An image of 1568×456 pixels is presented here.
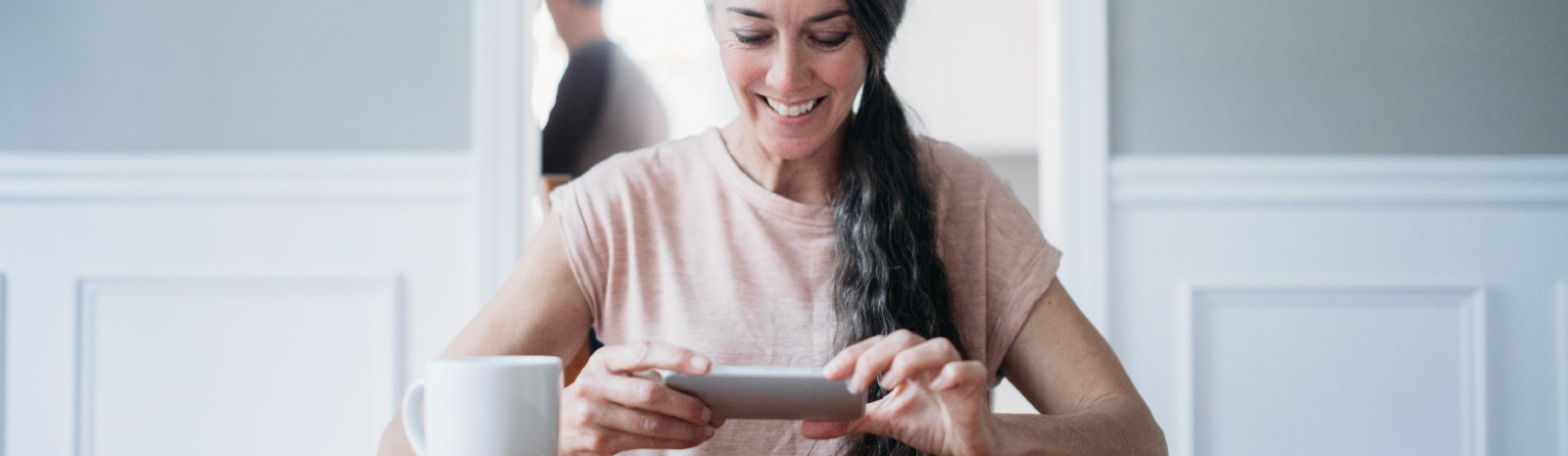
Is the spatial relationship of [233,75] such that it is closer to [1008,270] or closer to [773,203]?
[773,203]

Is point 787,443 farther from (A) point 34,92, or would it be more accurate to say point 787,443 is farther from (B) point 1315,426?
(A) point 34,92

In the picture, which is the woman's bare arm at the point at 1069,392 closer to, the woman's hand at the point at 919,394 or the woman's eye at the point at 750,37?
the woman's hand at the point at 919,394

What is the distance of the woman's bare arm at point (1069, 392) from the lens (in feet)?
2.95

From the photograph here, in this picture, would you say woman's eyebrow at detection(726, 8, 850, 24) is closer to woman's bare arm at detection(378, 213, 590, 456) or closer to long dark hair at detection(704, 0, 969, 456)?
long dark hair at detection(704, 0, 969, 456)

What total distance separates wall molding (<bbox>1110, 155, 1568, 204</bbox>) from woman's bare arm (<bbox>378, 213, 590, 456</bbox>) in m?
1.27

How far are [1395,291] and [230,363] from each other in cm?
219

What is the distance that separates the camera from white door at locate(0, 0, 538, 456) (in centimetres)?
187

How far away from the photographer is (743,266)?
1.22 metres

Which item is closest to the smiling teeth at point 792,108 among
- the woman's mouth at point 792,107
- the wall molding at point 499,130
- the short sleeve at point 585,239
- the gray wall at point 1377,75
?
the woman's mouth at point 792,107

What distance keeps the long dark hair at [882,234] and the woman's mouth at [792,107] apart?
3.5 inches

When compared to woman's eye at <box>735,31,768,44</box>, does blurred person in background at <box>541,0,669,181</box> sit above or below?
above

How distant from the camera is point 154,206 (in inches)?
74.1

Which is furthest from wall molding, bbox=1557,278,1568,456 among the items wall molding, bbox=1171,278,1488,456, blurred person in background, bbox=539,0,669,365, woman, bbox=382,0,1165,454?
blurred person in background, bbox=539,0,669,365

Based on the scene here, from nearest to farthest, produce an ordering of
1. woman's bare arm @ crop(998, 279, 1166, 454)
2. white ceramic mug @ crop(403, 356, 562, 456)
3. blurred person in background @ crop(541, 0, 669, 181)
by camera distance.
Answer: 1. white ceramic mug @ crop(403, 356, 562, 456)
2. woman's bare arm @ crop(998, 279, 1166, 454)
3. blurred person in background @ crop(541, 0, 669, 181)
